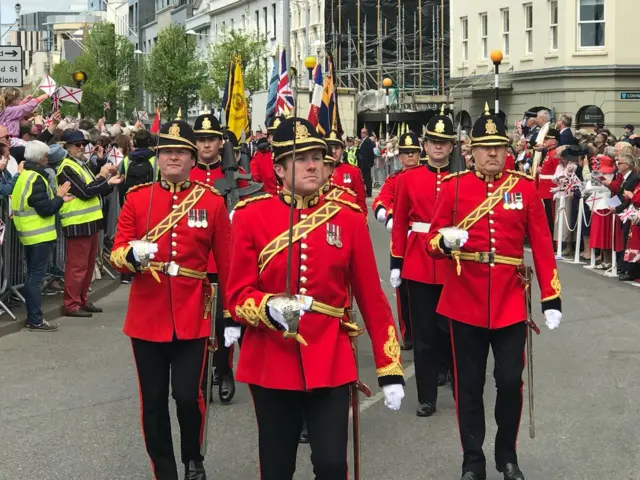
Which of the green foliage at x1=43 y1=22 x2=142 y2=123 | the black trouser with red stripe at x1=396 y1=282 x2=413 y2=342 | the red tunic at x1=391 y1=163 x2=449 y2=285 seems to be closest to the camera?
the red tunic at x1=391 y1=163 x2=449 y2=285

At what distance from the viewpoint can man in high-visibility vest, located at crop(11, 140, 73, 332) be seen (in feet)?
40.3

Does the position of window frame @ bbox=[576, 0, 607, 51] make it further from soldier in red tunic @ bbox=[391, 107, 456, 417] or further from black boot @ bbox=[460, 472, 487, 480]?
black boot @ bbox=[460, 472, 487, 480]

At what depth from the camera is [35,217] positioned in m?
12.5

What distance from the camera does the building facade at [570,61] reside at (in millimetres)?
42469

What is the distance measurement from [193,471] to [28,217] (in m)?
6.28

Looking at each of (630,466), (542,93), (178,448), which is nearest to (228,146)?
(178,448)

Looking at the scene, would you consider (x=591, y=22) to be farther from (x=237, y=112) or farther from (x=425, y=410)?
(x=425, y=410)

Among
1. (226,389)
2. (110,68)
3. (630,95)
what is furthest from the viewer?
(110,68)

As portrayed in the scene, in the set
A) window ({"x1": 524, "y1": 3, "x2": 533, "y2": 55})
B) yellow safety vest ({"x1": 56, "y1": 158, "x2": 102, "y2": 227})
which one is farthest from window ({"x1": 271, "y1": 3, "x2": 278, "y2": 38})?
yellow safety vest ({"x1": 56, "y1": 158, "x2": 102, "y2": 227})

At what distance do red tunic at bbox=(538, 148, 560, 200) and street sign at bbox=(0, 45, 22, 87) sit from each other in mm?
8714

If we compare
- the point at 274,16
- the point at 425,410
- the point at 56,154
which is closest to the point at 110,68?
the point at 274,16

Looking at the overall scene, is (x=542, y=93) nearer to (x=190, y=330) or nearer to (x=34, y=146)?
(x=34, y=146)

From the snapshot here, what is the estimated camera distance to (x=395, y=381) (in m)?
5.25

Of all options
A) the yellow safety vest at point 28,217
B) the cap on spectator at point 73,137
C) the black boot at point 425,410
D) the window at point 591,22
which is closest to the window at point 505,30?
the window at point 591,22
